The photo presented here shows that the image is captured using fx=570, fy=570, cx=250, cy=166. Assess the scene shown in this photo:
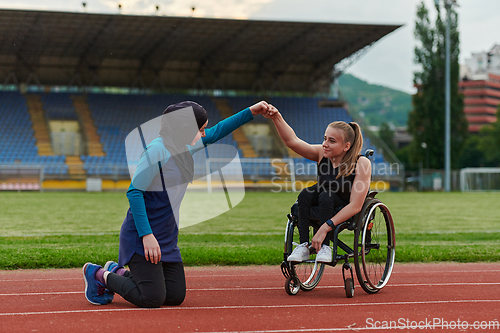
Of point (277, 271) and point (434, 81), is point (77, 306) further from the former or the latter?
point (434, 81)

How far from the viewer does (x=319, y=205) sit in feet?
15.0

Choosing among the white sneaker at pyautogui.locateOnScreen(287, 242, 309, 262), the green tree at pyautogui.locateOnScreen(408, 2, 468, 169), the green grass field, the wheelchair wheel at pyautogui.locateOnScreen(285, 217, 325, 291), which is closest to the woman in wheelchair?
the white sneaker at pyautogui.locateOnScreen(287, 242, 309, 262)

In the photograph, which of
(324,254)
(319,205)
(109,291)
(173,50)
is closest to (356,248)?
(324,254)

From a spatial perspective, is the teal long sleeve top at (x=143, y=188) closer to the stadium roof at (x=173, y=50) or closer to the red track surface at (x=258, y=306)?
the red track surface at (x=258, y=306)

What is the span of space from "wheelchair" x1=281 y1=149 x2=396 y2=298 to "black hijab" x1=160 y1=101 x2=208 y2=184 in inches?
42.9

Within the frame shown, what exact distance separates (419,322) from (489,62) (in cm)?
14025

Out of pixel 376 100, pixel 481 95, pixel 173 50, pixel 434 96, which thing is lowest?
pixel 434 96

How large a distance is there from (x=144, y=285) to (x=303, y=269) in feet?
5.57

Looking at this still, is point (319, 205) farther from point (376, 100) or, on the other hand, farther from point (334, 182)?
point (376, 100)

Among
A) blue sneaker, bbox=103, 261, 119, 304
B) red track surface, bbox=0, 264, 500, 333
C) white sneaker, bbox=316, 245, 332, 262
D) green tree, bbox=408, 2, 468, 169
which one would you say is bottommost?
red track surface, bbox=0, 264, 500, 333

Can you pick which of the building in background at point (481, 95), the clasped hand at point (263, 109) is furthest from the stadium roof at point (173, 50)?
the building in background at point (481, 95)

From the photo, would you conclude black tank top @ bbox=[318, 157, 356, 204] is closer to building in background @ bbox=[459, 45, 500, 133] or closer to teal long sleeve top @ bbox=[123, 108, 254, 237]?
teal long sleeve top @ bbox=[123, 108, 254, 237]

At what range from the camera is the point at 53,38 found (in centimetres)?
3206

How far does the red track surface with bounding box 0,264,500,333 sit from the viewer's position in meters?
3.71
